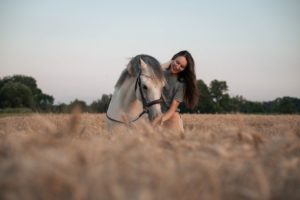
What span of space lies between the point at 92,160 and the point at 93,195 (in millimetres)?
199

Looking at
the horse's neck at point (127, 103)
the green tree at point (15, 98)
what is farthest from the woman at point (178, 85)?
the green tree at point (15, 98)

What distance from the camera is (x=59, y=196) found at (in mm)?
970

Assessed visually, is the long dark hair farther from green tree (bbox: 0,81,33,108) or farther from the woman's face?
green tree (bbox: 0,81,33,108)

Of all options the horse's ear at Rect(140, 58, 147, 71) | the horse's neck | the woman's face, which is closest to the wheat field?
the horse's ear at Rect(140, 58, 147, 71)

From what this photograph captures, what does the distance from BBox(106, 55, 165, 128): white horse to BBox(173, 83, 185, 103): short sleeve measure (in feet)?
2.88

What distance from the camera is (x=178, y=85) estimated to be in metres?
6.11

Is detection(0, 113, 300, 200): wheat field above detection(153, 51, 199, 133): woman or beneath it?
beneath

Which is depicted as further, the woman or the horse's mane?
the woman

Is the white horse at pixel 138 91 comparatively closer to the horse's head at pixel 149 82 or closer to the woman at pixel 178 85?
the horse's head at pixel 149 82

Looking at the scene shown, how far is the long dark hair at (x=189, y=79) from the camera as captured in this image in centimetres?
596

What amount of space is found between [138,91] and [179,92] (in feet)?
3.98

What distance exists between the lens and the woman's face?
5801 millimetres

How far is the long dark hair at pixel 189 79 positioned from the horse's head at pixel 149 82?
1.04 metres

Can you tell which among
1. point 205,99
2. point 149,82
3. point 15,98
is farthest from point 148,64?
point 205,99
